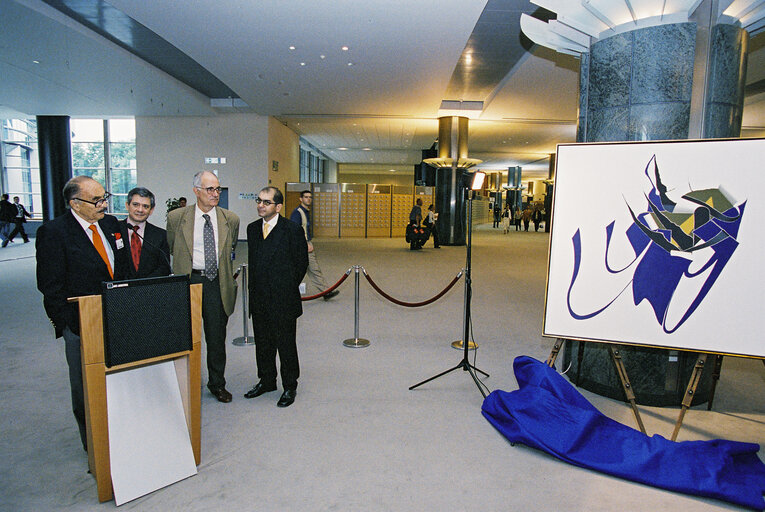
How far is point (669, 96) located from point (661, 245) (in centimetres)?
143

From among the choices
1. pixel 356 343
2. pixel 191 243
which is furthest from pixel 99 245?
pixel 356 343

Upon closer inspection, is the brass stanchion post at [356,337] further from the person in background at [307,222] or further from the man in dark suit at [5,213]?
the man in dark suit at [5,213]

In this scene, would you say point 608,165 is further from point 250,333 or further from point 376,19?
point 376,19

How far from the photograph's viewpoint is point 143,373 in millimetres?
2621

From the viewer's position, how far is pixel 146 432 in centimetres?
254

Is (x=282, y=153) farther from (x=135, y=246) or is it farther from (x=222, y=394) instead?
(x=222, y=394)

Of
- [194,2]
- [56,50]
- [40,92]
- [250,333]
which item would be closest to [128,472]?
[250,333]

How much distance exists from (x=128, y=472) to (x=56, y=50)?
11254 mm

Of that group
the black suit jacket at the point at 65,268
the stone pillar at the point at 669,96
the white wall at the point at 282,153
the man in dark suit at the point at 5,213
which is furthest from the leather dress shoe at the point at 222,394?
the man in dark suit at the point at 5,213

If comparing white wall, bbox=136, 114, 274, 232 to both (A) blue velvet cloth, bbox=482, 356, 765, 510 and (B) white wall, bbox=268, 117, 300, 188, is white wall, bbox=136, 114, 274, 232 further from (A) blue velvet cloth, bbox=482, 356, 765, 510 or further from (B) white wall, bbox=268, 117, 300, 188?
(A) blue velvet cloth, bbox=482, 356, 765, 510

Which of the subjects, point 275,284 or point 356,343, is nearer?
point 275,284

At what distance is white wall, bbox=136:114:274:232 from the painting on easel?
50.4 feet

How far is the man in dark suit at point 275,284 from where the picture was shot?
3627 millimetres

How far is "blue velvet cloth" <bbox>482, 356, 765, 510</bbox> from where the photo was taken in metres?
2.62
